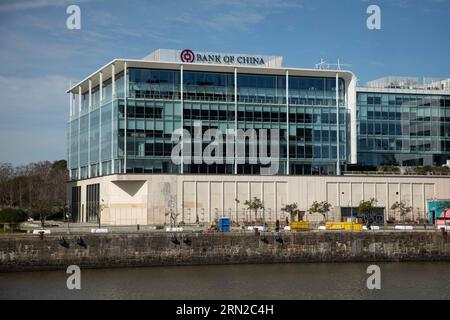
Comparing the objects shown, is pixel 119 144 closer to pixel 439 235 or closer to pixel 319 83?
pixel 319 83

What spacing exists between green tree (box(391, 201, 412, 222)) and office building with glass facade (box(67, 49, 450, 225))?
1.42 m

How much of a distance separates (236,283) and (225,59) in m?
55.5

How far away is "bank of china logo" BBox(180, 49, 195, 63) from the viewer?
115m

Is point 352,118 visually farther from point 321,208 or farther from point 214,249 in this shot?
point 214,249

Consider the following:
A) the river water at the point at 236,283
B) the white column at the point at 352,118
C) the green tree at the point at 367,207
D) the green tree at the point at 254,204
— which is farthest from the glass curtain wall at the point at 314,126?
the river water at the point at 236,283

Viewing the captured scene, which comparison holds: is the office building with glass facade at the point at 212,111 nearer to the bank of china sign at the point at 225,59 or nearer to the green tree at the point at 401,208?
the bank of china sign at the point at 225,59

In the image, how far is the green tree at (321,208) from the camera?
373ft

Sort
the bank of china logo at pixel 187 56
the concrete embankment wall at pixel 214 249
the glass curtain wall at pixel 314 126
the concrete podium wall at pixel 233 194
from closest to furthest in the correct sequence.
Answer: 1. the concrete embankment wall at pixel 214 249
2. the concrete podium wall at pixel 233 194
3. the bank of china logo at pixel 187 56
4. the glass curtain wall at pixel 314 126

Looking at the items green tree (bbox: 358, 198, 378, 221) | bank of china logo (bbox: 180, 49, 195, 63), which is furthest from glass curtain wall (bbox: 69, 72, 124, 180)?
green tree (bbox: 358, 198, 378, 221)

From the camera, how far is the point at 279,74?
12100cm

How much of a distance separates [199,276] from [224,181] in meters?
41.8

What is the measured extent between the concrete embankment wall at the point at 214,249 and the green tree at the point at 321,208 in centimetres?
2297

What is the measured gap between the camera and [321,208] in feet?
378

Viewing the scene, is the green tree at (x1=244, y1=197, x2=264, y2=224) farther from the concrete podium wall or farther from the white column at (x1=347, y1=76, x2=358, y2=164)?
the white column at (x1=347, y1=76, x2=358, y2=164)
